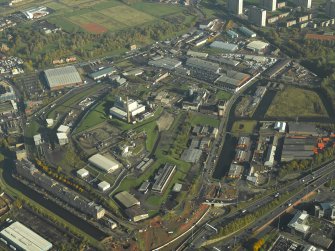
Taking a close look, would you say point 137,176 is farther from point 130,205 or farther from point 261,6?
point 261,6

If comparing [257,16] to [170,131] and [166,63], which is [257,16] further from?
[170,131]

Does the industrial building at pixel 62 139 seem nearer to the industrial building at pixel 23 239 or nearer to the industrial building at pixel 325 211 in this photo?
the industrial building at pixel 23 239

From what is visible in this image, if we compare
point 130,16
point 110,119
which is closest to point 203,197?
point 110,119

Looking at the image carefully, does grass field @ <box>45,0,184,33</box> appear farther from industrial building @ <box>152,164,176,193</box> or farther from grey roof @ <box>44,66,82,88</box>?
industrial building @ <box>152,164,176,193</box>

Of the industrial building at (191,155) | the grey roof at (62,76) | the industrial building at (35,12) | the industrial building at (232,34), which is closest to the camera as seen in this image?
the industrial building at (191,155)

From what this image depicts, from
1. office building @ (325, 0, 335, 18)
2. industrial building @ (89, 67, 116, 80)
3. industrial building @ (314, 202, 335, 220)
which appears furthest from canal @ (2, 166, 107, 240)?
office building @ (325, 0, 335, 18)

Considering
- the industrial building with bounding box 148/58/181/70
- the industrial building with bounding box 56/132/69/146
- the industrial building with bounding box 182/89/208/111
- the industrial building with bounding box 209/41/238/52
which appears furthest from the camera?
the industrial building with bounding box 209/41/238/52

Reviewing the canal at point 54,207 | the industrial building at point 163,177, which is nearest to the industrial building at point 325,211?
the industrial building at point 163,177
